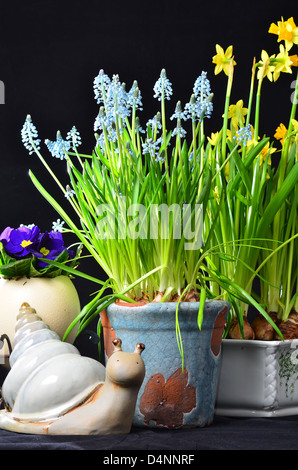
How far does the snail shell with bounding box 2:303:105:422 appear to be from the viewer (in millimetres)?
872

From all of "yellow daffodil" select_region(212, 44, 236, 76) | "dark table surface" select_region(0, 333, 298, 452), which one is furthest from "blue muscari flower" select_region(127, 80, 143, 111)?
"dark table surface" select_region(0, 333, 298, 452)

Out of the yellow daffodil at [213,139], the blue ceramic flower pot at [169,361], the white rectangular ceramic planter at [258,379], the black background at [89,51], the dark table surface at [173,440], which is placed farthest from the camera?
the black background at [89,51]

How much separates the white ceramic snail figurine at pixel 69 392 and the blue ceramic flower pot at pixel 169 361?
70mm

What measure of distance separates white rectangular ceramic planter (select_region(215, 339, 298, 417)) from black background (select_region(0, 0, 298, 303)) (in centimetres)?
59

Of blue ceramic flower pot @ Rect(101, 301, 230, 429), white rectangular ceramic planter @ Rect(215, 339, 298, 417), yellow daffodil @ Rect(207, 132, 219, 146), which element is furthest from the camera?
yellow daffodil @ Rect(207, 132, 219, 146)

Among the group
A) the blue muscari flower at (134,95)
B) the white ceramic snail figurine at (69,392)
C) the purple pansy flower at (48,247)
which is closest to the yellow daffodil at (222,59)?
the blue muscari flower at (134,95)

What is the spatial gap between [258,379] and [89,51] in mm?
915

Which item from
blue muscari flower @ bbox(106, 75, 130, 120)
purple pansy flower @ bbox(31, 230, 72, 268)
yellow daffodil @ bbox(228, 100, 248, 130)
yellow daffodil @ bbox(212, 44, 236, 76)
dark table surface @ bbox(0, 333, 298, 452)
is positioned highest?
yellow daffodil @ bbox(212, 44, 236, 76)

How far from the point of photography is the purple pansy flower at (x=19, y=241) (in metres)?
1.08

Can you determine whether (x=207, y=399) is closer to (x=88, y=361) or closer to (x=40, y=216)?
(x=88, y=361)

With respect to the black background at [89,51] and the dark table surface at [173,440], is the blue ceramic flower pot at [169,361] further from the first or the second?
the black background at [89,51]

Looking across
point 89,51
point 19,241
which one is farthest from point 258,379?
point 89,51

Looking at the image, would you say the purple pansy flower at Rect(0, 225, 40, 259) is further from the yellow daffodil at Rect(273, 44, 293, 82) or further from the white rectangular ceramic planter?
the yellow daffodil at Rect(273, 44, 293, 82)

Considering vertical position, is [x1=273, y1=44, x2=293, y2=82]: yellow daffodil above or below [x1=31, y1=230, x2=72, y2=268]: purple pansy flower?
above
